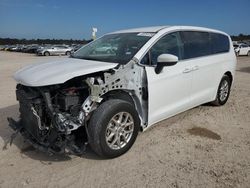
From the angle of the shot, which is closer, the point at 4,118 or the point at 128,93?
the point at 128,93

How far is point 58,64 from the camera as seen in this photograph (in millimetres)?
4062

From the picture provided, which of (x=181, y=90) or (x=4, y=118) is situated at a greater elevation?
(x=181, y=90)

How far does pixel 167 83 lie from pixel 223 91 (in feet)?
8.12

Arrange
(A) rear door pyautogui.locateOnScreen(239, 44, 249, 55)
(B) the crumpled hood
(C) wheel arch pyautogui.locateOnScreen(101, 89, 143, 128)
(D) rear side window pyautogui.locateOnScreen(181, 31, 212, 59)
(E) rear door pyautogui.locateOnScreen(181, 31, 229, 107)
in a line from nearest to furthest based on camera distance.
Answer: (B) the crumpled hood → (C) wheel arch pyautogui.locateOnScreen(101, 89, 143, 128) → (D) rear side window pyautogui.locateOnScreen(181, 31, 212, 59) → (E) rear door pyautogui.locateOnScreen(181, 31, 229, 107) → (A) rear door pyautogui.locateOnScreen(239, 44, 249, 55)

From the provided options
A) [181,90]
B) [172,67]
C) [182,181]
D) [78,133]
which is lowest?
[182,181]

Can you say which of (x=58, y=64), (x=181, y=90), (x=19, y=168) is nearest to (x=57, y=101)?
(x=58, y=64)

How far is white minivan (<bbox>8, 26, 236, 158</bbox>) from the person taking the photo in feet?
11.3

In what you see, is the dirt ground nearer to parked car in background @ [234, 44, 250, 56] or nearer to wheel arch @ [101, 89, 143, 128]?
wheel arch @ [101, 89, 143, 128]

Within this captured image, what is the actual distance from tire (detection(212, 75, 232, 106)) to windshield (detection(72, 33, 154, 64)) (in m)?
2.53

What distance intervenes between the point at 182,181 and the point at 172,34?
8.10 ft

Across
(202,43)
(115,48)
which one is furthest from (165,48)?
(202,43)

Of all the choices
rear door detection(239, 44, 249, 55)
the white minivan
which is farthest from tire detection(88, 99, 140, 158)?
rear door detection(239, 44, 249, 55)

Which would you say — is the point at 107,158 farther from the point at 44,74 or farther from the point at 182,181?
the point at 44,74

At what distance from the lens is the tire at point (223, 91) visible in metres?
5.99
